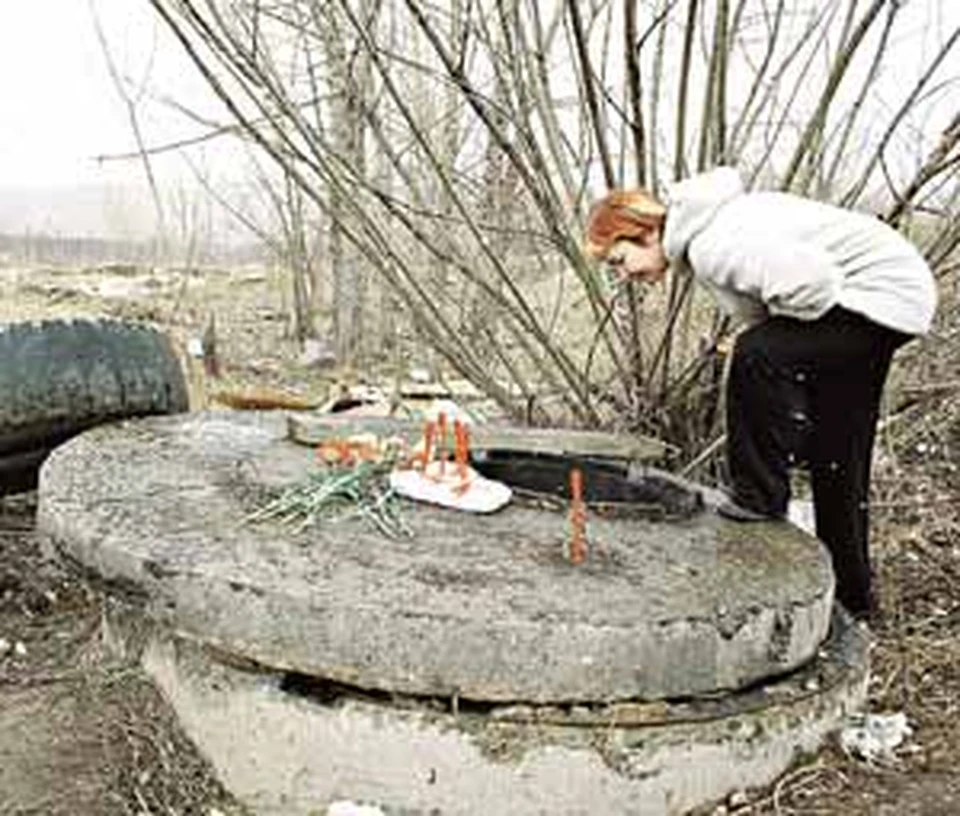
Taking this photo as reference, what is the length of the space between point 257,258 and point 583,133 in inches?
412

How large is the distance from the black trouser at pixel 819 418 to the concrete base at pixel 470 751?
845mm

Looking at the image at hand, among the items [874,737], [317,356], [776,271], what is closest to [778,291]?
[776,271]

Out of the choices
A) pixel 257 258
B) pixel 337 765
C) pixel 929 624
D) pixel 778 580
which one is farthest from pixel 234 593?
pixel 257 258

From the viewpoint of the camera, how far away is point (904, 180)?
495cm

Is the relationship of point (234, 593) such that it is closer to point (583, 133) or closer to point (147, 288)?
point (583, 133)

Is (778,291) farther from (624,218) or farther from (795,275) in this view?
(624,218)

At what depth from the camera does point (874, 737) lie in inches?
142

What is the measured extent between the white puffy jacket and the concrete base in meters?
1.07

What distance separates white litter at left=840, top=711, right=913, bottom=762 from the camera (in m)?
3.57

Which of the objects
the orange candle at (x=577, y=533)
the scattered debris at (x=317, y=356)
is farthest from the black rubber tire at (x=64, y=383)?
the scattered debris at (x=317, y=356)

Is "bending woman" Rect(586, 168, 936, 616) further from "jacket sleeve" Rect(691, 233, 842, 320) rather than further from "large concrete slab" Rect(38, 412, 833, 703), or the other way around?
"large concrete slab" Rect(38, 412, 833, 703)

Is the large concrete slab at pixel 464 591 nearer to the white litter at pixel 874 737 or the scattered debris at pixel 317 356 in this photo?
the white litter at pixel 874 737

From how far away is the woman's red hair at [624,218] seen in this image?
3941 millimetres

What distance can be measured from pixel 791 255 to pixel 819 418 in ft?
1.92
